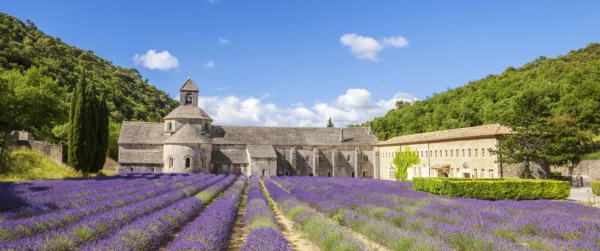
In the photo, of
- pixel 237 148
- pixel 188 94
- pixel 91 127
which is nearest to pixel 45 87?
pixel 91 127

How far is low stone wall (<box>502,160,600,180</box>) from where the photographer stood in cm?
2858

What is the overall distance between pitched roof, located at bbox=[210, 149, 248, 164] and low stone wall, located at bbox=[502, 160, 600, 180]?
2671cm

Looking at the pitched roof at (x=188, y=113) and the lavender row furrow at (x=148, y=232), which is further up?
the pitched roof at (x=188, y=113)

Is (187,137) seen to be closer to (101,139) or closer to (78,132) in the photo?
(101,139)

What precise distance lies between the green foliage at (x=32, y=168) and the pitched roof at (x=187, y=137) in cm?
1418

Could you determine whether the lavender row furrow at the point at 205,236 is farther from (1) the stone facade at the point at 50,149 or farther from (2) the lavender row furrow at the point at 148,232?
(1) the stone facade at the point at 50,149

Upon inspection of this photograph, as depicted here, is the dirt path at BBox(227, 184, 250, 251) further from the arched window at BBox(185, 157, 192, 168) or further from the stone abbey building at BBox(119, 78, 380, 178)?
the stone abbey building at BBox(119, 78, 380, 178)

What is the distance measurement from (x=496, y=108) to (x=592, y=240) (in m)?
48.2

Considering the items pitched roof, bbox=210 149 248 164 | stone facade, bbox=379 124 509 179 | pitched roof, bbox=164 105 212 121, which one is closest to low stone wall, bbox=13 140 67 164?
pitched roof, bbox=164 105 212 121

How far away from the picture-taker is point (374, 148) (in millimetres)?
47906

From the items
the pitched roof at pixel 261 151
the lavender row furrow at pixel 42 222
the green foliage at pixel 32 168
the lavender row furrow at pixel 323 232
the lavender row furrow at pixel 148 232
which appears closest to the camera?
the lavender row furrow at pixel 148 232

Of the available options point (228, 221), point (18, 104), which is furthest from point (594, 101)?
point (18, 104)

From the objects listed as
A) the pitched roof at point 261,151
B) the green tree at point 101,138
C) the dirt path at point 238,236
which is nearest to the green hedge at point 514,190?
the dirt path at point 238,236

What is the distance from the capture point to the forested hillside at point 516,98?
3997cm
